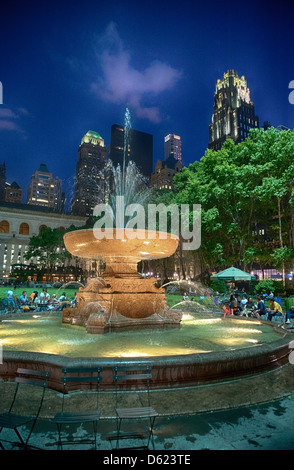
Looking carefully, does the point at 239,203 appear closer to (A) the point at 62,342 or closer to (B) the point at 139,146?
(A) the point at 62,342

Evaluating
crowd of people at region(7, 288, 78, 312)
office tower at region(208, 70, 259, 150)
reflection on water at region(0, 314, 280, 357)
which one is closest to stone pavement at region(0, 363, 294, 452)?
reflection on water at region(0, 314, 280, 357)

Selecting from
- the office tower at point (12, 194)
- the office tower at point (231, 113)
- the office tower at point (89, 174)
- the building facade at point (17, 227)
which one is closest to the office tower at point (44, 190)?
the office tower at point (12, 194)

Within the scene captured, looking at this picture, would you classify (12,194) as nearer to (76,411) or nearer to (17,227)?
(17,227)

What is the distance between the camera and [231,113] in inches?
3868

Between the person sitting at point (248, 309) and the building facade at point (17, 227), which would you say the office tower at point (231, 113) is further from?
the person sitting at point (248, 309)

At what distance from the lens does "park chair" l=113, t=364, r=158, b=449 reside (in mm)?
3408

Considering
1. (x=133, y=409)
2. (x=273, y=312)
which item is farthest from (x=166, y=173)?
(x=133, y=409)

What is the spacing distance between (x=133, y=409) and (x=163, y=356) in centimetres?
173

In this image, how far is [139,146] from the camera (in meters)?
176

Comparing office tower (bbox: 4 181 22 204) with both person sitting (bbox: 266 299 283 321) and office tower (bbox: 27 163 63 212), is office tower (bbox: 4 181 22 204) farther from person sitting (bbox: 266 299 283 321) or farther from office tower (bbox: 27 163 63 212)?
person sitting (bbox: 266 299 283 321)

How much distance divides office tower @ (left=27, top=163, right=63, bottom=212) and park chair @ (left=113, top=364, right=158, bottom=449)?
177 metres

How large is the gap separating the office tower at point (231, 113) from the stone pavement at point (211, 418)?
317 ft

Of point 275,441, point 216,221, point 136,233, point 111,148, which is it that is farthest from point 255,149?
point 111,148

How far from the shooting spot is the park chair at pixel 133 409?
11.2 feet
